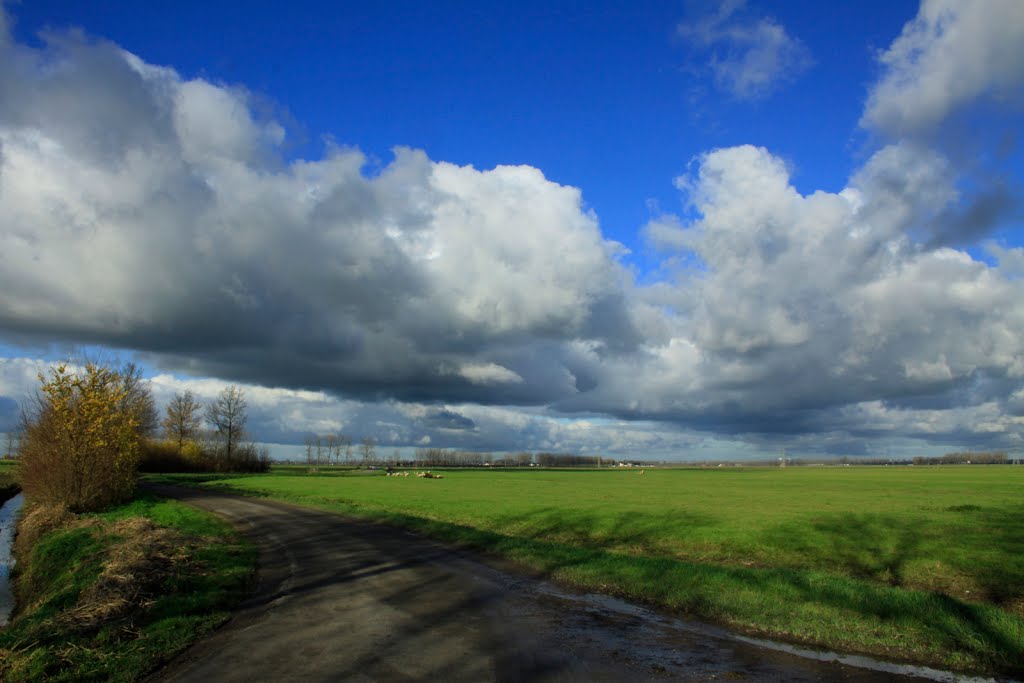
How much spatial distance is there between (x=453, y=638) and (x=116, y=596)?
774cm

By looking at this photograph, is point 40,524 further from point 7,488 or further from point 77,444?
point 7,488

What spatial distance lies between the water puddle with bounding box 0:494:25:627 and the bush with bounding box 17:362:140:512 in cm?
235

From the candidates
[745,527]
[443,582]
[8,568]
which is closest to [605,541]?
[745,527]

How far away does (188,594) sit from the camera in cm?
1419

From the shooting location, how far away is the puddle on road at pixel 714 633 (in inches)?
360

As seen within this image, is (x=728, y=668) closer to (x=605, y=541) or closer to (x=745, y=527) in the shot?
(x=605, y=541)

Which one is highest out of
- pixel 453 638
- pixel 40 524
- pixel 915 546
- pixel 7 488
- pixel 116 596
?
pixel 116 596

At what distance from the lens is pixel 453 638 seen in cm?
1050

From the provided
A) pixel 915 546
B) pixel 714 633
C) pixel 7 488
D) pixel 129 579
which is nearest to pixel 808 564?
pixel 915 546

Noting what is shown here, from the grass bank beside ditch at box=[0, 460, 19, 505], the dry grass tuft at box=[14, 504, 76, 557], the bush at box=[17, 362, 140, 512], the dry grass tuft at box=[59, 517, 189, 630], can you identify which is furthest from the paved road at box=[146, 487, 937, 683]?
the grass bank beside ditch at box=[0, 460, 19, 505]

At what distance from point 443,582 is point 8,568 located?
2164 centimetres

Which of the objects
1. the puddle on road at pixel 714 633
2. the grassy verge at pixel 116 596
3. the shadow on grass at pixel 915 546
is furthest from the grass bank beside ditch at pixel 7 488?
the shadow on grass at pixel 915 546

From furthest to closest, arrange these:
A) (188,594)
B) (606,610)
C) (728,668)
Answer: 1. (188,594)
2. (606,610)
3. (728,668)

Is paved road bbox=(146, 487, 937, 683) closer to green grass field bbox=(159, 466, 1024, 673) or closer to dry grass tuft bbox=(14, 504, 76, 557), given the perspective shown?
green grass field bbox=(159, 466, 1024, 673)
